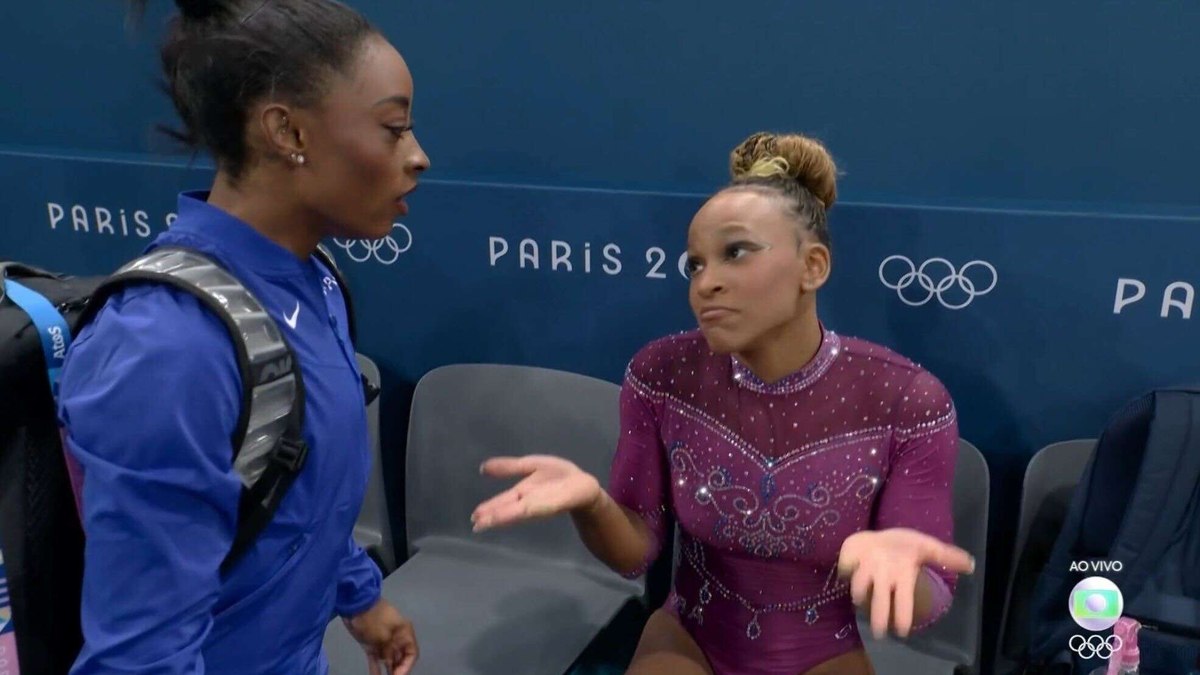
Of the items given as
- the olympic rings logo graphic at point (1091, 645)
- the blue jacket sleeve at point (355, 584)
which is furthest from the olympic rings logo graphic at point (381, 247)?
the olympic rings logo graphic at point (1091, 645)

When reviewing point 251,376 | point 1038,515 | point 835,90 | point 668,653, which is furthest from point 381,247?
point 1038,515

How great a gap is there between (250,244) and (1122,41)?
1.34 m

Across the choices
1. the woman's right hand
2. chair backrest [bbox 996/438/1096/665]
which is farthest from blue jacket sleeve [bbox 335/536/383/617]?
chair backrest [bbox 996/438/1096/665]

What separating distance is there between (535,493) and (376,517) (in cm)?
107

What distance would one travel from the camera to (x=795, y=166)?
1.23m

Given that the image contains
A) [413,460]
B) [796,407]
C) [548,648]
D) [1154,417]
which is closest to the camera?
[796,407]

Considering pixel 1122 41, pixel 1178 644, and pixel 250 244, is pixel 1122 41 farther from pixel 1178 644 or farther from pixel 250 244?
pixel 250 244

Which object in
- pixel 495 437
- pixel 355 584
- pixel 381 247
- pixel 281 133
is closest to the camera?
pixel 281 133

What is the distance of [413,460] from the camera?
6.29 feet

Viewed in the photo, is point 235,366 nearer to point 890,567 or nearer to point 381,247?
point 890,567

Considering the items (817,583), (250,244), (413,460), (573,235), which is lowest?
(413,460)

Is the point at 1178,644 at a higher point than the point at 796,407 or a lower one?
lower

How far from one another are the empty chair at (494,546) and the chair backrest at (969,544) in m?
0.56

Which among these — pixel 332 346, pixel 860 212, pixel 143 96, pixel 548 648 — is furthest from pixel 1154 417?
pixel 143 96
